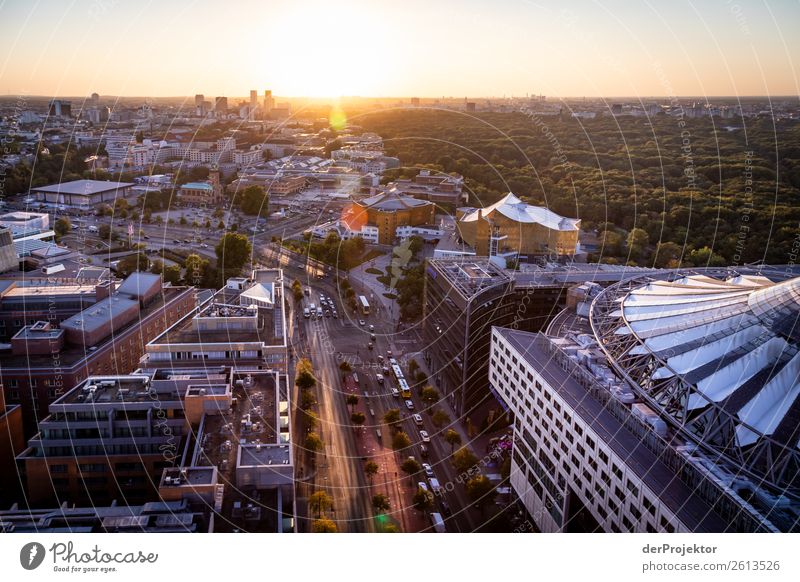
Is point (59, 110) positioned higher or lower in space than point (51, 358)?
higher

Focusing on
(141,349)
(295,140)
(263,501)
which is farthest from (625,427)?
(295,140)

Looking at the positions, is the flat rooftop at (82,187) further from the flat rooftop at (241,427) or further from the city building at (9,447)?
the flat rooftop at (241,427)

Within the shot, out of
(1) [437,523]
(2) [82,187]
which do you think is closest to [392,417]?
(1) [437,523]

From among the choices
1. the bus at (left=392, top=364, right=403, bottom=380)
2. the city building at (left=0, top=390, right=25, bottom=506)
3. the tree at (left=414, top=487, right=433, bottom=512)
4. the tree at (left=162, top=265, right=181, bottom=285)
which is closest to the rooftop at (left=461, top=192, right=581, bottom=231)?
the bus at (left=392, top=364, right=403, bottom=380)

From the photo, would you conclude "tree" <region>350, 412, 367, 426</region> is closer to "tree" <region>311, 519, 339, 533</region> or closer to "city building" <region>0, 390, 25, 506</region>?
"tree" <region>311, 519, 339, 533</region>
